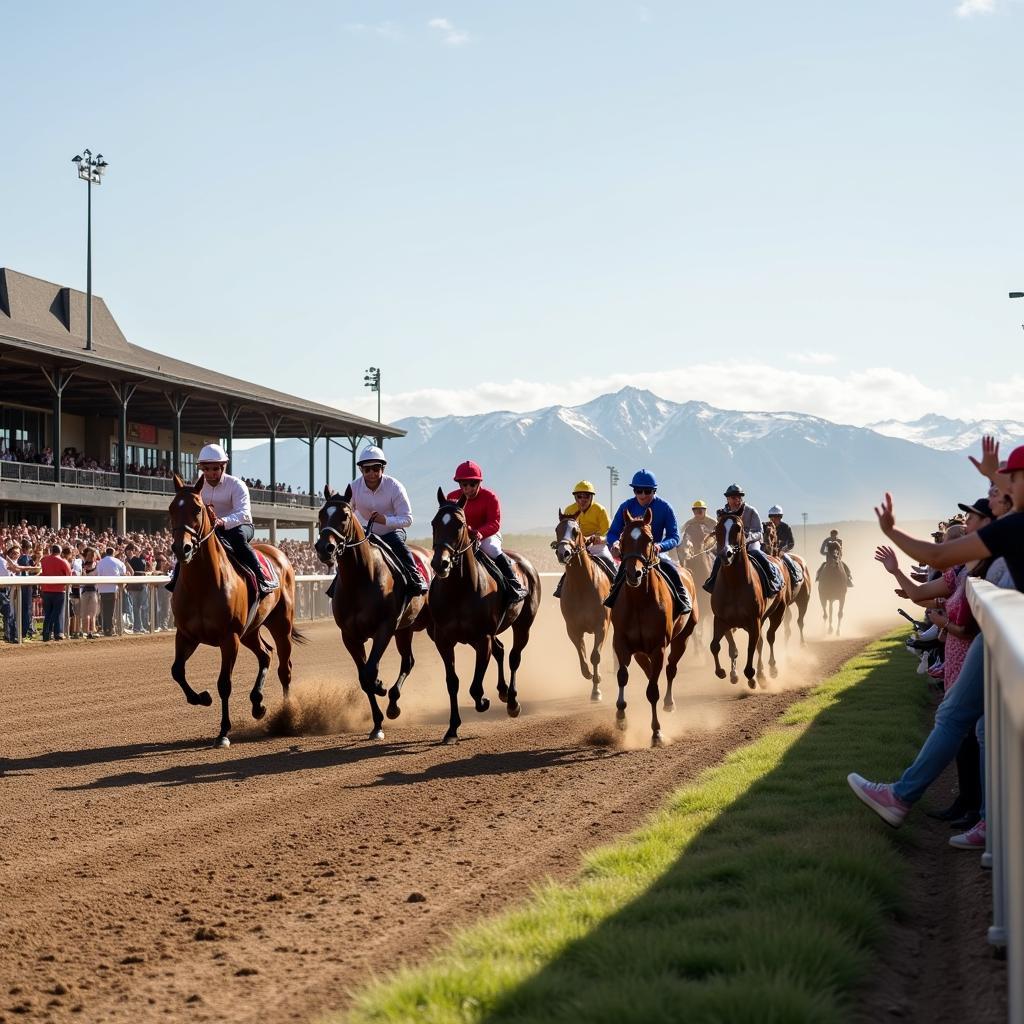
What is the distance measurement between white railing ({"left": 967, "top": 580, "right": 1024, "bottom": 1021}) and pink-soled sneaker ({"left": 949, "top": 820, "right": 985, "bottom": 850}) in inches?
58.2

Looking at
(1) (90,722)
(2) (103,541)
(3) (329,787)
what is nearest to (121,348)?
(2) (103,541)

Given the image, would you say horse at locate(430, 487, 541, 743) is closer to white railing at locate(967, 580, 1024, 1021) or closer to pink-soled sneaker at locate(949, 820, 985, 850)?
pink-soled sneaker at locate(949, 820, 985, 850)

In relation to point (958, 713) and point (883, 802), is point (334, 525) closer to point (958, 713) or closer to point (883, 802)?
point (883, 802)

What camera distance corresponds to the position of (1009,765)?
3.58 meters

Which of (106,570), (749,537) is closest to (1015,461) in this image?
(749,537)

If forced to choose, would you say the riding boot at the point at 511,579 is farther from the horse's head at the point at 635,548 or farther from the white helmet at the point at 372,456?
the white helmet at the point at 372,456

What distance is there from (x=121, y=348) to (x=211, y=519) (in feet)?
150

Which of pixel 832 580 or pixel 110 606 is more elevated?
pixel 832 580

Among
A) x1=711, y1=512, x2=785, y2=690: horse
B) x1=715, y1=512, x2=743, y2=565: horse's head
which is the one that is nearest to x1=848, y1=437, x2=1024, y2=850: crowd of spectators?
x1=715, y1=512, x2=743, y2=565: horse's head

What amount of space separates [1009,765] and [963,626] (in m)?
3.45

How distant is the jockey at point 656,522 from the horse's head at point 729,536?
2.19 m

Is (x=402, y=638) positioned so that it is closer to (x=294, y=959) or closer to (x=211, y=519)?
(x=211, y=519)

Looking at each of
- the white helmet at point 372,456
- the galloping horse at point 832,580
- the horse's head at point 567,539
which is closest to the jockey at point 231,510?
the white helmet at point 372,456

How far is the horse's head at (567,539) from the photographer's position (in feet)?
47.3
